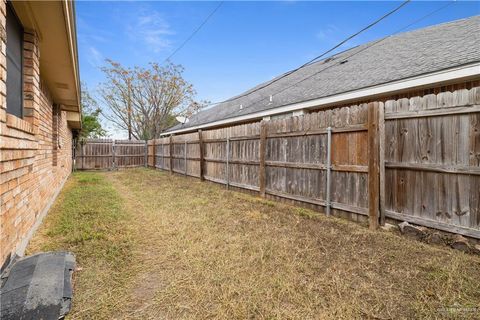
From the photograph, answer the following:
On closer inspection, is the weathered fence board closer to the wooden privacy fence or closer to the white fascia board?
the white fascia board

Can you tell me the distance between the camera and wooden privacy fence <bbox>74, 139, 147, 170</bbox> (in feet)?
50.0

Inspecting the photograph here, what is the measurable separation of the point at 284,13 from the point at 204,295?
359 inches

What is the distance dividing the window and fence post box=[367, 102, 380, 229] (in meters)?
4.69

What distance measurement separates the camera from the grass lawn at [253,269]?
74.7 inches

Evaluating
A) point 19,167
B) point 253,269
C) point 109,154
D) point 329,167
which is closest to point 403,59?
point 329,167

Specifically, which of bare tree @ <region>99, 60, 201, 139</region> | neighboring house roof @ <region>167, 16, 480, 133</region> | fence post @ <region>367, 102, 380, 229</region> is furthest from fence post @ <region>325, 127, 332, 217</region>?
bare tree @ <region>99, 60, 201, 139</region>

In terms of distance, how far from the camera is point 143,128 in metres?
27.0

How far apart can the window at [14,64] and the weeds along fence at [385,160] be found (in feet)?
15.1

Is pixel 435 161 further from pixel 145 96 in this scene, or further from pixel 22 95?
pixel 145 96

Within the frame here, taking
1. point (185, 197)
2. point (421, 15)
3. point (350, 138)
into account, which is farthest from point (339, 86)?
point (185, 197)

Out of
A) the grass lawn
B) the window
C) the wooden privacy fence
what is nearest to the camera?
the grass lawn

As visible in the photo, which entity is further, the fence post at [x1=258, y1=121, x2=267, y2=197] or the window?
the fence post at [x1=258, y1=121, x2=267, y2=197]

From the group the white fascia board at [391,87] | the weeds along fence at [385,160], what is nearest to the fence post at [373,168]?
the weeds along fence at [385,160]

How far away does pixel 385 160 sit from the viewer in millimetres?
3742
